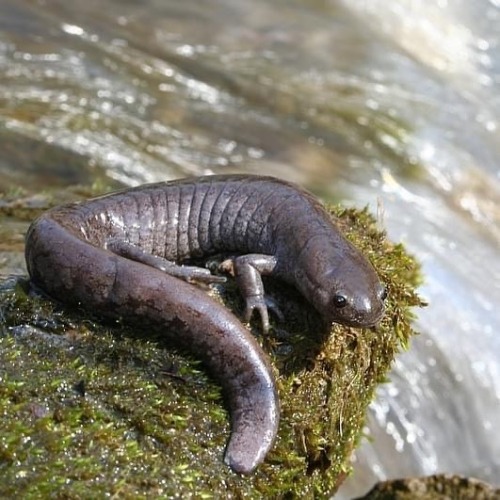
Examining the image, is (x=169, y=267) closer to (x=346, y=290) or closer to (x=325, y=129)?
(x=346, y=290)

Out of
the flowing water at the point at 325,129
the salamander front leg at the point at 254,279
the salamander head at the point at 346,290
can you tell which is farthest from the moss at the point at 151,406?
the flowing water at the point at 325,129

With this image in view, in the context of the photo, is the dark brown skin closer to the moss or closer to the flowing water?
the moss

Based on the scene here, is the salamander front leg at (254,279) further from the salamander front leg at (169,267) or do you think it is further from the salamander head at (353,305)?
the salamander head at (353,305)

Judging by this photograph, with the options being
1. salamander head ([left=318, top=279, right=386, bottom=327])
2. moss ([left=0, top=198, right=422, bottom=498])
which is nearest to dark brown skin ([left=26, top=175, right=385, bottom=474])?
salamander head ([left=318, top=279, right=386, bottom=327])

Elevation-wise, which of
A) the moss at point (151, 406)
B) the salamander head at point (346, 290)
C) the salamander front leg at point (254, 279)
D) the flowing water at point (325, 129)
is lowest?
the flowing water at point (325, 129)

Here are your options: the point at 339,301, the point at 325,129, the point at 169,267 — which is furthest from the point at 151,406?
the point at 325,129

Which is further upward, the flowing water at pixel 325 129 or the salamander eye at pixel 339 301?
the salamander eye at pixel 339 301

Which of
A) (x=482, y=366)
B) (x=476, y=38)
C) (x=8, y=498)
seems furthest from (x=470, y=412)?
(x=476, y=38)
